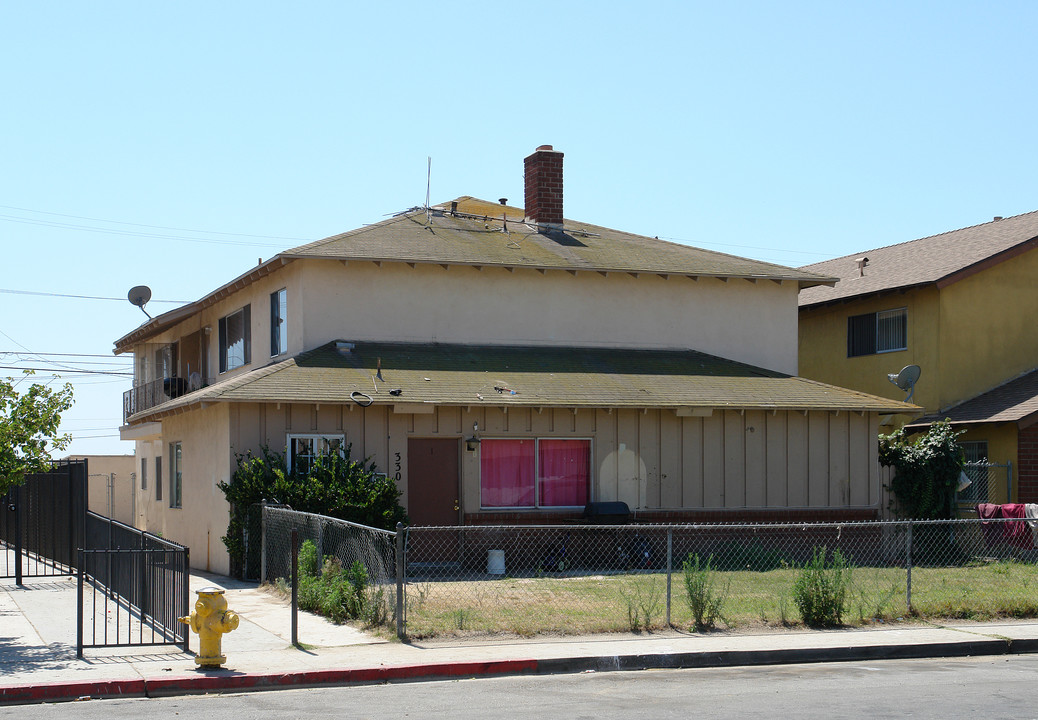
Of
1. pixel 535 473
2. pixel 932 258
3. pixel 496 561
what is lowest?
pixel 496 561

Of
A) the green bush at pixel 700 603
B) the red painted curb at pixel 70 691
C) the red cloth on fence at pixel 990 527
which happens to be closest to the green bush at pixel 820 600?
the green bush at pixel 700 603

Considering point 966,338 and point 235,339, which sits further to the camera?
point 235,339

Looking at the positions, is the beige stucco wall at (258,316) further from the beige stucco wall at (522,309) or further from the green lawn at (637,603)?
the green lawn at (637,603)

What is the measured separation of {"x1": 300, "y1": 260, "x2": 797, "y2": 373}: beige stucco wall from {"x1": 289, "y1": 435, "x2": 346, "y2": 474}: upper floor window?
3.22 metres

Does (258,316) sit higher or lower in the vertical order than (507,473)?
higher

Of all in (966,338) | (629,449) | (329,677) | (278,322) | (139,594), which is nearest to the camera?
(329,677)

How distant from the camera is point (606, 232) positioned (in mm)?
28250

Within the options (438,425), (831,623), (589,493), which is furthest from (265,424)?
(831,623)

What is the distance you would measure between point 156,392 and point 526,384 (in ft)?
51.7

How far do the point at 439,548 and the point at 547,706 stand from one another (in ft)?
36.2

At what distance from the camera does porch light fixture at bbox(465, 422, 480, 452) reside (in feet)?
67.7

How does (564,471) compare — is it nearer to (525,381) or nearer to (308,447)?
(525,381)

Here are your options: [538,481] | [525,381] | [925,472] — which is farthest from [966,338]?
[538,481]

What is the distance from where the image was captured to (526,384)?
842 inches
